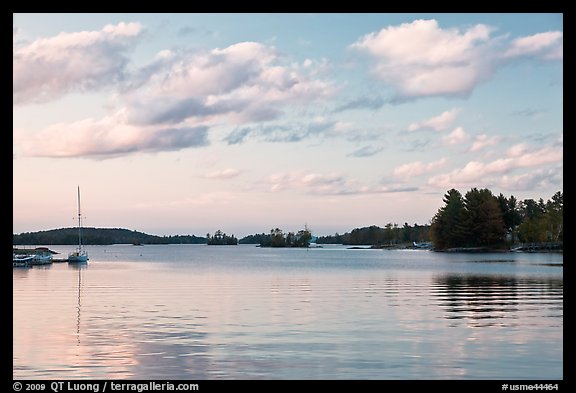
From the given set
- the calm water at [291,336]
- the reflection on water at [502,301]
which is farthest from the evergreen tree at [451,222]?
the calm water at [291,336]

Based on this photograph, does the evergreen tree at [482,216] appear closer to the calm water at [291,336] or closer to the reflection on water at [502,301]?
the reflection on water at [502,301]

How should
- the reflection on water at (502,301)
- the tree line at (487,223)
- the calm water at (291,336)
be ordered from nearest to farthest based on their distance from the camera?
the calm water at (291,336) < the reflection on water at (502,301) < the tree line at (487,223)

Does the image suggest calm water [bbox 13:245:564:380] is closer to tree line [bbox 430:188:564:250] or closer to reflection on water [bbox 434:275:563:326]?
reflection on water [bbox 434:275:563:326]

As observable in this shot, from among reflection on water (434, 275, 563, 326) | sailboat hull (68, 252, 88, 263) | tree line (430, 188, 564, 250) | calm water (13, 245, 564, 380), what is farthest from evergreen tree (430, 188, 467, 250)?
calm water (13, 245, 564, 380)

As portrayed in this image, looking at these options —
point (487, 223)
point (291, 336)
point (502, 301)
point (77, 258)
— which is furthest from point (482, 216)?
point (291, 336)

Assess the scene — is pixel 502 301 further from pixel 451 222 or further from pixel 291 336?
pixel 451 222

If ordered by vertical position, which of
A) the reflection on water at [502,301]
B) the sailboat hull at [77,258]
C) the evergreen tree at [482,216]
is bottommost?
the reflection on water at [502,301]

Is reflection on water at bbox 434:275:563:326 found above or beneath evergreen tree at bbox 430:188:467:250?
beneath

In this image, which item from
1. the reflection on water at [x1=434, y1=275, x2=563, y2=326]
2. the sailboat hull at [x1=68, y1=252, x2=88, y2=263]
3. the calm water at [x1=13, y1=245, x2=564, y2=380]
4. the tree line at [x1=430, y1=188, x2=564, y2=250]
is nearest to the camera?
the calm water at [x1=13, y1=245, x2=564, y2=380]

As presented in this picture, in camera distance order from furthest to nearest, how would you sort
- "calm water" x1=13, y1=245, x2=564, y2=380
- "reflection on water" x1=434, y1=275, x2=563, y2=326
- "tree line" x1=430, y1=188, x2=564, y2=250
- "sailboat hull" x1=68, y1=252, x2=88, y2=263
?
1. "tree line" x1=430, y1=188, x2=564, y2=250
2. "sailboat hull" x1=68, y1=252, x2=88, y2=263
3. "reflection on water" x1=434, y1=275, x2=563, y2=326
4. "calm water" x1=13, y1=245, x2=564, y2=380

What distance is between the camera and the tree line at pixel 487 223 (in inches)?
6663

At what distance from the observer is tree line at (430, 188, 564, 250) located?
169m
